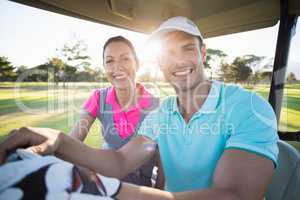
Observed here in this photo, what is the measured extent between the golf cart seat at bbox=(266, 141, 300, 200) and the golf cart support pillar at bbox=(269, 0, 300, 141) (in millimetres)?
492

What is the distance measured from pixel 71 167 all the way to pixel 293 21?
1.79 metres

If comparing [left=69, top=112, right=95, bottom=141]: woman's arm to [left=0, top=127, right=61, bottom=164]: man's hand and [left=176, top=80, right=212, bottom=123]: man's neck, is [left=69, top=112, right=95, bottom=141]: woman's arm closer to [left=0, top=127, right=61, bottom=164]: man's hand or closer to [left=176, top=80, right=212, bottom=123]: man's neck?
[left=176, top=80, right=212, bottom=123]: man's neck

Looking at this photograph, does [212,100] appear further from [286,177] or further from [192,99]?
[286,177]

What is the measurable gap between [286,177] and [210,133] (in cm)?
44

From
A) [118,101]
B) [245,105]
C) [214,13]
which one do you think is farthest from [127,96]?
[245,105]

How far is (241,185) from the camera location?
930 millimetres

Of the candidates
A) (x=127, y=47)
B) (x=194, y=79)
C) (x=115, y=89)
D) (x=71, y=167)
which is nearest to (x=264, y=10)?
(x=194, y=79)

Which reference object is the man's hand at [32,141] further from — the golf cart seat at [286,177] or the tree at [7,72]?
the tree at [7,72]

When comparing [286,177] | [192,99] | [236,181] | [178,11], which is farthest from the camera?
[178,11]

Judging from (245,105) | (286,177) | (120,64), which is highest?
(120,64)

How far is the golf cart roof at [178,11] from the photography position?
169 centimetres

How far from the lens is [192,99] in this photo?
4.89 ft

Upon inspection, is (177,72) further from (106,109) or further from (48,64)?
(48,64)

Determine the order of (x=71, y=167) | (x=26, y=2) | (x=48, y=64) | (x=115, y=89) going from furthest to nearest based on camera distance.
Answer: (x=48, y=64)
(x=115, y=89)
(x=26, y=2)
(x=71, y=167)
